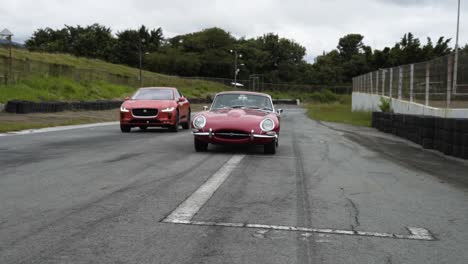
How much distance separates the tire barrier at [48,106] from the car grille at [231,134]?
54.2ft

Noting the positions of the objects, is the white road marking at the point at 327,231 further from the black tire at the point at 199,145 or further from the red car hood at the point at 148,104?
the red car hood at the point at 148,104

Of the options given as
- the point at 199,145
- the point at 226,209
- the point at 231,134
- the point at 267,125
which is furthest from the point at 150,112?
the point at 226,209

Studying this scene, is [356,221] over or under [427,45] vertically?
under

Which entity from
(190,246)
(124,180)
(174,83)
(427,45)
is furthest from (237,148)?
(427,45)

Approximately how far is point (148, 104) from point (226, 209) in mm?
11727

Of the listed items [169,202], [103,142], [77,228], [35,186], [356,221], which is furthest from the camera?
[103,142]

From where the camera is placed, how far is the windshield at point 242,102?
1195 centimetres

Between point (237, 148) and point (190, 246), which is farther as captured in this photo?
point (237, 148)

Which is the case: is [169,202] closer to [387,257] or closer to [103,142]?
[387,257]

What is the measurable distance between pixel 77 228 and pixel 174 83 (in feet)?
246

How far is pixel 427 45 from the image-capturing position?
79938 mm

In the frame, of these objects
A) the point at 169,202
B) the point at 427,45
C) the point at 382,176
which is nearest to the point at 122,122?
the point at 382,176

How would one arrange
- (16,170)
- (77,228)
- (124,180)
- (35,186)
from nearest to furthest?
(77,228) → (35,186) → (124,180) → (16,170)

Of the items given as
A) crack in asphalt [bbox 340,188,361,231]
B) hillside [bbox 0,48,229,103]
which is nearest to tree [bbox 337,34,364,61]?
hillside [bbox 0,48,229,103]
